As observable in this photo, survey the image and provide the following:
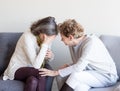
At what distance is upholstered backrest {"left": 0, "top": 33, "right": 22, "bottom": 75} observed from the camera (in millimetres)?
2707

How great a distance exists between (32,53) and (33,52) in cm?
1

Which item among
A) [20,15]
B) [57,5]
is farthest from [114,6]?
[20,15]

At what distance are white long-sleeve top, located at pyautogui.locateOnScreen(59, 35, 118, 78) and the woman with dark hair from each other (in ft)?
0.81

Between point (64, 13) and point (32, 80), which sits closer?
point (32, 80)

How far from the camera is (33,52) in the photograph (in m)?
2.41

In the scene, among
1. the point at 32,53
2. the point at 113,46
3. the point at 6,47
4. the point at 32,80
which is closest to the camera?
the point at 32,80

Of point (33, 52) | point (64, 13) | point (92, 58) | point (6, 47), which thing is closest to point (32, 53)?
point (33, 52)

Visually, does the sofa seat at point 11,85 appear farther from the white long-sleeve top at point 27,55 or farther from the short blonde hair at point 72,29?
the short blonde hair at point 72,29

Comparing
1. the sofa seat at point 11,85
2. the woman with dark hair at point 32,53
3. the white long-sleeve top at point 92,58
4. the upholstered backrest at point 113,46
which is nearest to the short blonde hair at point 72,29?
the white long-sleeve top at point 92,58

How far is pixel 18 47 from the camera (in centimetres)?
251

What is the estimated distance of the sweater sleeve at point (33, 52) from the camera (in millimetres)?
2389

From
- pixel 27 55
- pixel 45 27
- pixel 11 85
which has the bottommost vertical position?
pixel 11 85

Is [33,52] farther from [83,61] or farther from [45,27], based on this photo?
[83,61]

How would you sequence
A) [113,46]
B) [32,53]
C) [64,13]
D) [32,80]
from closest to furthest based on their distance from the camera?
[32,80], [32,53], [113,46], [64,13]
